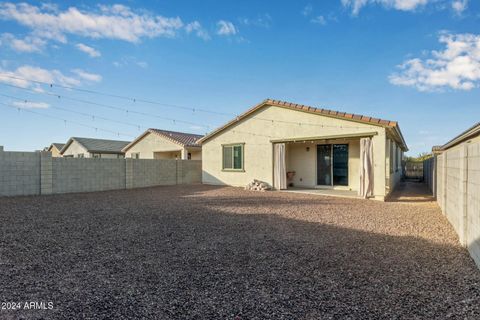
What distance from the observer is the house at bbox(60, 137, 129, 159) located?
88.5 feet

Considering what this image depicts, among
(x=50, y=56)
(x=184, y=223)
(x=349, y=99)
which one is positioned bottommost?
(x=184, y=223)

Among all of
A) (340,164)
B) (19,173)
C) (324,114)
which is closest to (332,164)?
(340,164)

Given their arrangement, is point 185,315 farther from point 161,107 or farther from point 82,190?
point 161,107

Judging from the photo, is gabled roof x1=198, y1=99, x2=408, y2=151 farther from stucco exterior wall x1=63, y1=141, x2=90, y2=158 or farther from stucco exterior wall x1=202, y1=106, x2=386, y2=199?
stucco exterior wall x1=63, y1=141, x2=90, y2=158

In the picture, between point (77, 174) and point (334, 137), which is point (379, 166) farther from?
point (77, 174)

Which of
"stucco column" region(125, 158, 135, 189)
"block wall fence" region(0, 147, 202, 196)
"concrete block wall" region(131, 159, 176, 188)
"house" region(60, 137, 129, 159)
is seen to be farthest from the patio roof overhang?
"house" region(60, 137, 129, 159)

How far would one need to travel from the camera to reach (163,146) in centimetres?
2136

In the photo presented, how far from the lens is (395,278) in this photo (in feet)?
10.8

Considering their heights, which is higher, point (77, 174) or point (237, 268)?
point (77, 174)

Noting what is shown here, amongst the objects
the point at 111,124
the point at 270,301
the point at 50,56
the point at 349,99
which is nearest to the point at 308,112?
the point at 349,99

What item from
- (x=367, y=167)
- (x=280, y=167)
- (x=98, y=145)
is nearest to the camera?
(x=367, y=167)

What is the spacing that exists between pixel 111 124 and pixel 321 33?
16466 millimetres

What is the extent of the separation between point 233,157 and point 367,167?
24.1 ft

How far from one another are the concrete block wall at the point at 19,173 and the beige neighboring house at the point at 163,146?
367 inches
